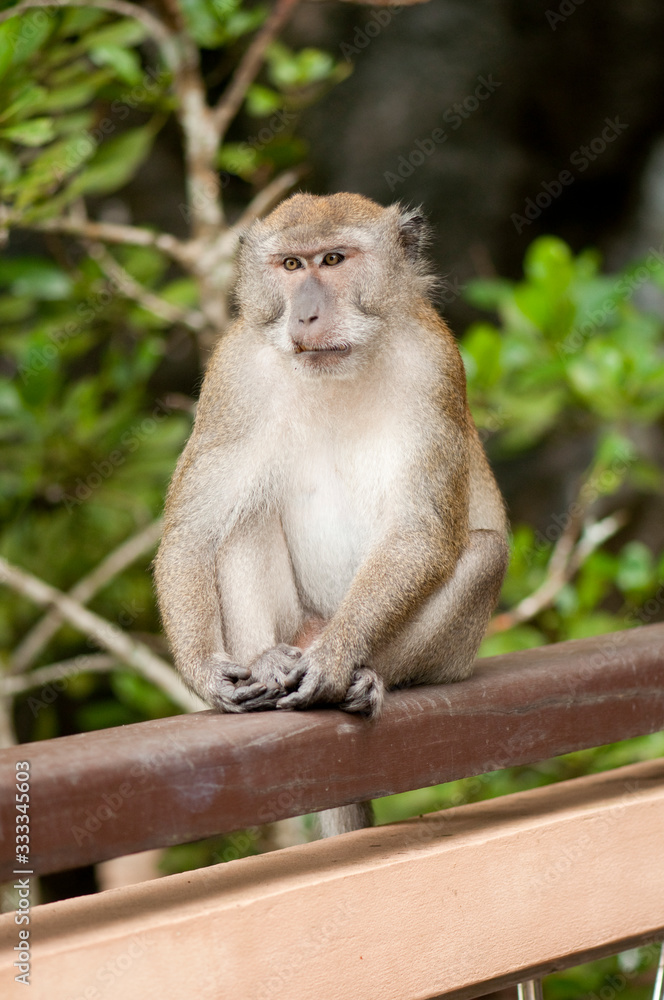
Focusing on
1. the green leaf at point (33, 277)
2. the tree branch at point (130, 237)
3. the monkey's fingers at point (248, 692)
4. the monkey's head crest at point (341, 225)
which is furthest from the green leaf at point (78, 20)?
the monkey's fingers at point (248, 692)

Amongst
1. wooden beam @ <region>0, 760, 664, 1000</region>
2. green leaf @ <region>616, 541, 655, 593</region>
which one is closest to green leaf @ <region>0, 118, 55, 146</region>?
wooden beam @ <region>0, 760, 664, 1000</region>

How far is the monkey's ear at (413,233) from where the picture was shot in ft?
8.69

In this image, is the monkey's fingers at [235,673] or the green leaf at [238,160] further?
the green leaf at [238,160]

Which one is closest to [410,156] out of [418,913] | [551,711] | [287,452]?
[287,452]

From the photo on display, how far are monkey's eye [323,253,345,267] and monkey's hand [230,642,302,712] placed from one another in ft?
3.07

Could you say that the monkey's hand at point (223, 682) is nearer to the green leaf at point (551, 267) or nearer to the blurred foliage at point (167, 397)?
the blurred foliage at point (167, 397)

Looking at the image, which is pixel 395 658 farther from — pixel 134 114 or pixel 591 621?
pixel 134 114

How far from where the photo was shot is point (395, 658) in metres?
2.42

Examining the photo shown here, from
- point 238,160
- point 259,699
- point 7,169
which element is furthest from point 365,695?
point 238,160

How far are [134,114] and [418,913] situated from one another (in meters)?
5.76

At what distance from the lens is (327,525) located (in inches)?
101

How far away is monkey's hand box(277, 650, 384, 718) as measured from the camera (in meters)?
1.89

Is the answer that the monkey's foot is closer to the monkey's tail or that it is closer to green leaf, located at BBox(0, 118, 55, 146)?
the monkey's tail

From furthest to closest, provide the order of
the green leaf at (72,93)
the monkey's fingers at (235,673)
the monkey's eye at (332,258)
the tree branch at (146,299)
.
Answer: the tree branch at (146,299)
the green leaf at (72,93)
the monkey's eye at (332,258)
the monkey's fingers at (235,673)
